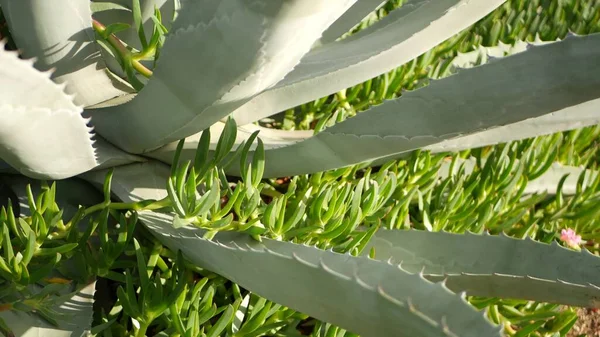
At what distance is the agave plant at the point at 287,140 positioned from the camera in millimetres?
720

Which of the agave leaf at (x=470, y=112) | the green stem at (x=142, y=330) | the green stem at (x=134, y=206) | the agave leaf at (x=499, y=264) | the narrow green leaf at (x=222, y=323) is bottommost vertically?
the green stem at (x=142, y=330)

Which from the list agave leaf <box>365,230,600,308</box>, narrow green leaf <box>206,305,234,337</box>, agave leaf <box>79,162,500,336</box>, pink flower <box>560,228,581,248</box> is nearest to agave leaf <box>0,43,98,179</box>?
agave leaf <box>79,162,500,336</box>

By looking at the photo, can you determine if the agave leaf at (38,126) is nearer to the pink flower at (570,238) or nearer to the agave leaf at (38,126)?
the agave leaf at (38,126)

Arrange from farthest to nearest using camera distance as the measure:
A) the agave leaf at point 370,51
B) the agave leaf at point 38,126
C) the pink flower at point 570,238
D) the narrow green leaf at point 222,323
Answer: the pink flower at point 570,238 → the agave leaf at point 370,51 → the narrow green leaf at point 222,323 → the agave leaf at point 38,126

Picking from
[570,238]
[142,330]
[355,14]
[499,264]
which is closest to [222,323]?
[142,330]

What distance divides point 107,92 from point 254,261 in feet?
1.34

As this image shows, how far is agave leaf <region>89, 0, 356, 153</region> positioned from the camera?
27.5 inches

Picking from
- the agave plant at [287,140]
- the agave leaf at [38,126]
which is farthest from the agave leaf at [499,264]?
the agave leaf at [38,126]

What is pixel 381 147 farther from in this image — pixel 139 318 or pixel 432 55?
pixel 432 55

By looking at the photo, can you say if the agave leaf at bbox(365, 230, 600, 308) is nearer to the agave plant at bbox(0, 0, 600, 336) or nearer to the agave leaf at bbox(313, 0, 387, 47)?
the agave plant at bbox(0, 0, 600, 336)

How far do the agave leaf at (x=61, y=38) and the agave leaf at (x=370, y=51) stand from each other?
0.24 m

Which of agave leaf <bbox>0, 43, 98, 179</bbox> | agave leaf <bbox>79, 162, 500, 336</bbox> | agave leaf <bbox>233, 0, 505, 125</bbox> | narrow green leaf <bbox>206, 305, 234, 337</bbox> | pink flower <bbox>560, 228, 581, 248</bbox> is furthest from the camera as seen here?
pink flower <bbox>560, 228, 581, 248</bbox>

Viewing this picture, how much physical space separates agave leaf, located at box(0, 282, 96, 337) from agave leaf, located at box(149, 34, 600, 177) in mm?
251

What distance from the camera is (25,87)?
29.2 inches
